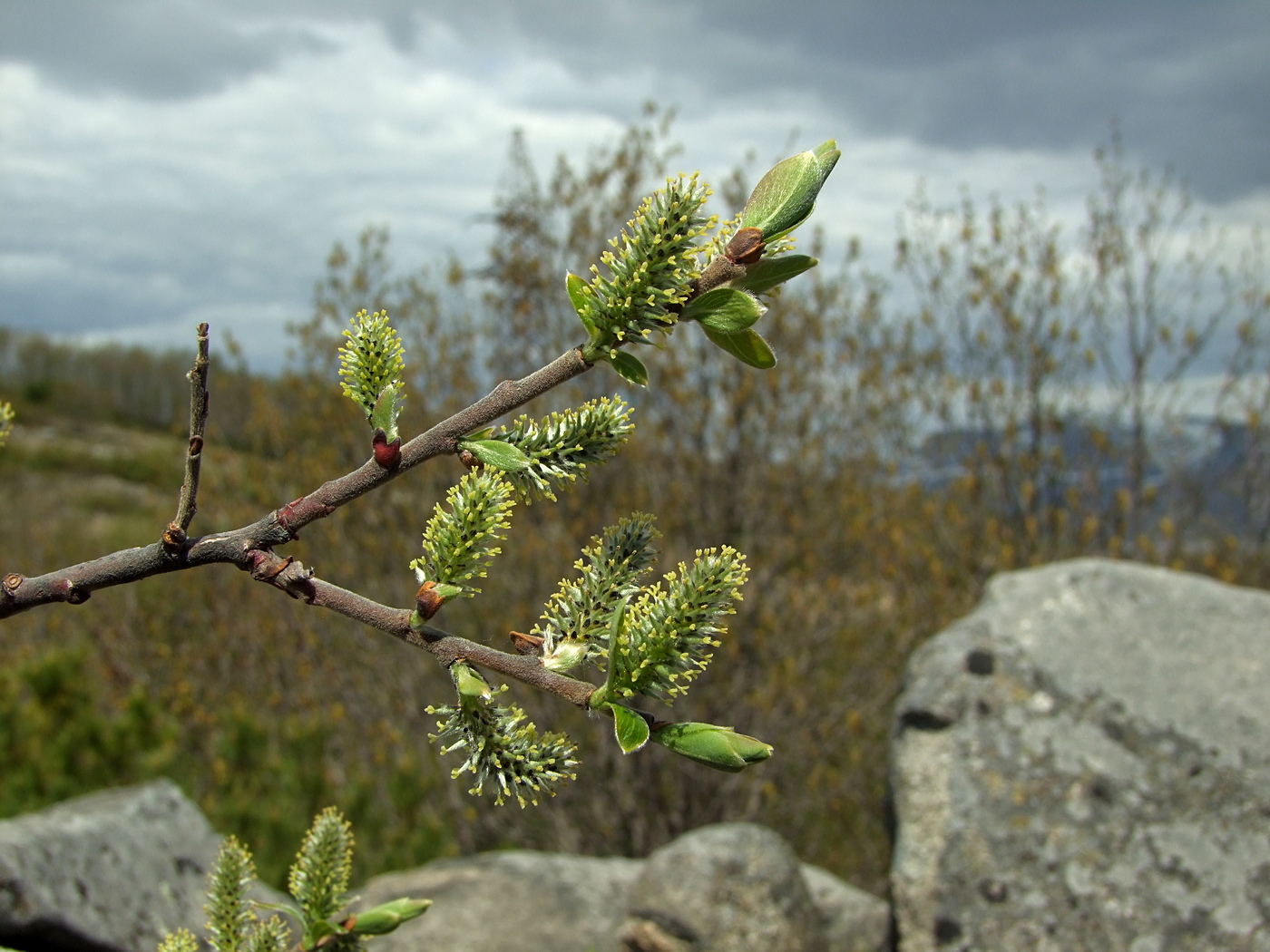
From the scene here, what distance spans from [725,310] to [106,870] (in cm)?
322

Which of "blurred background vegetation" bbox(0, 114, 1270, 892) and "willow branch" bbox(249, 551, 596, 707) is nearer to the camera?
"willow branch" bbox(249, 551, 596, 707)

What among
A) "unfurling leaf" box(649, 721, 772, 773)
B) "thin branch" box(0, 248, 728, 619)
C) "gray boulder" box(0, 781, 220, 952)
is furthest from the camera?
"gray boulder" box(0, 781, 220, 952)

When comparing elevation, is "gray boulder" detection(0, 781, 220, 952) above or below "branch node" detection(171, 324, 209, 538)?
below

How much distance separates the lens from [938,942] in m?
3.53

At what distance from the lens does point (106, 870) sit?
324 cm

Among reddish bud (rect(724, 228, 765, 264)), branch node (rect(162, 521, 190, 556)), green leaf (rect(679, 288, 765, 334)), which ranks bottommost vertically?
branch node (rect(162, 521, 190, 556))

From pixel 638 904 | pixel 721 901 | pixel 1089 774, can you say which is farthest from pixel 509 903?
pixel 1089 774

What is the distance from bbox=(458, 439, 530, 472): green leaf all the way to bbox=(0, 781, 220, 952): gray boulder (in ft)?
7.10

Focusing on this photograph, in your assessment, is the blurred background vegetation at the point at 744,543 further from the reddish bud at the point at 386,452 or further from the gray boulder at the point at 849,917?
the reddish bud at the point at 386,452

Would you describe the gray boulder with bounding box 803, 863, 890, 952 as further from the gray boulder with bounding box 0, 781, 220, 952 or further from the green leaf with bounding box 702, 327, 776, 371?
the green leaf with bounding box 702, 327, 776, 371

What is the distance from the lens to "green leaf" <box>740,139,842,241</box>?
0.94 meters

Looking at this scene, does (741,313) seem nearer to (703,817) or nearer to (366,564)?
(703,817)

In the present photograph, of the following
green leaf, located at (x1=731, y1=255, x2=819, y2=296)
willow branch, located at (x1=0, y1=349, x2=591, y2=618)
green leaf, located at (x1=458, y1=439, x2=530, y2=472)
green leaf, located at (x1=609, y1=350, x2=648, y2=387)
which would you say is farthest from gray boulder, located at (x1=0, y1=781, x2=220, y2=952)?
green leaf, located at (x1=731, y1=255, x2=819, y2=296)

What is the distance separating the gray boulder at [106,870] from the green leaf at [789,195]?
96.0 inches
